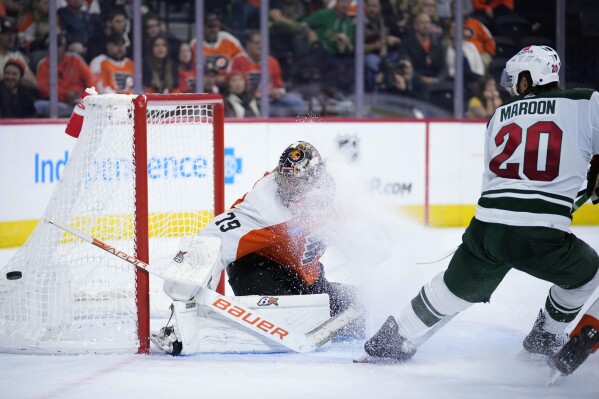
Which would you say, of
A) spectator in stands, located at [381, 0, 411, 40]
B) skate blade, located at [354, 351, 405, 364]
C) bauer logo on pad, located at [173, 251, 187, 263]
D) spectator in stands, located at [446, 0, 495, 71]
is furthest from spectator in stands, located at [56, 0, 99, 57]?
skate blade, located at [354, 351, 405, 364]

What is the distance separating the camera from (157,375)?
10.7ft

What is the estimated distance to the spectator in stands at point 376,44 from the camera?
804cm

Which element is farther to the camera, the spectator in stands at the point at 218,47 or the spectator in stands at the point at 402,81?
the spectator in stands at the point at 402,81

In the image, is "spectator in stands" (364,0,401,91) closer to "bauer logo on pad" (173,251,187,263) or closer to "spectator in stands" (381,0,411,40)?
"spectator in stands" (381,0,411,40)

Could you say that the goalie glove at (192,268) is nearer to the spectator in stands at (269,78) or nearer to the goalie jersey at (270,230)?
the goalie jersey at (270,230)

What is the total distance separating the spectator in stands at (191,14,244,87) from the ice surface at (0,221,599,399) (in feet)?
12.9

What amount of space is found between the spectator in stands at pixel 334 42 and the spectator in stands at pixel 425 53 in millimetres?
521

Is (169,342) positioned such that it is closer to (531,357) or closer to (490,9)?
(531,357)

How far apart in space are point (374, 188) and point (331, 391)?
4766 millimetres

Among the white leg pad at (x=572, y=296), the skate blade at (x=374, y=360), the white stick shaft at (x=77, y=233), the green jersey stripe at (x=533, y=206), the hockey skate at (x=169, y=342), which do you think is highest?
the green jersey stripe at (x=533, y=206)

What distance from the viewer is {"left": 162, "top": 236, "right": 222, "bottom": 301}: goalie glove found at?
3.47m

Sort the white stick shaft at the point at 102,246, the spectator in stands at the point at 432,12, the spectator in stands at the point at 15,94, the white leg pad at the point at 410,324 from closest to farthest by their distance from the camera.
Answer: the white leg pad at the point at 410,324, the white stick shaft at the point at 102,246, the spectator in stands at the point at 15,94, the spectator in stands at the point at 432,12

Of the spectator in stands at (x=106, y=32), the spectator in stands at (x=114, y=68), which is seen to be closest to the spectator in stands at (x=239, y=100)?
the spectator in stands at (x=114, y=68)

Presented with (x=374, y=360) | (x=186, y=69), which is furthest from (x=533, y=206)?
(x=186, y=69)
